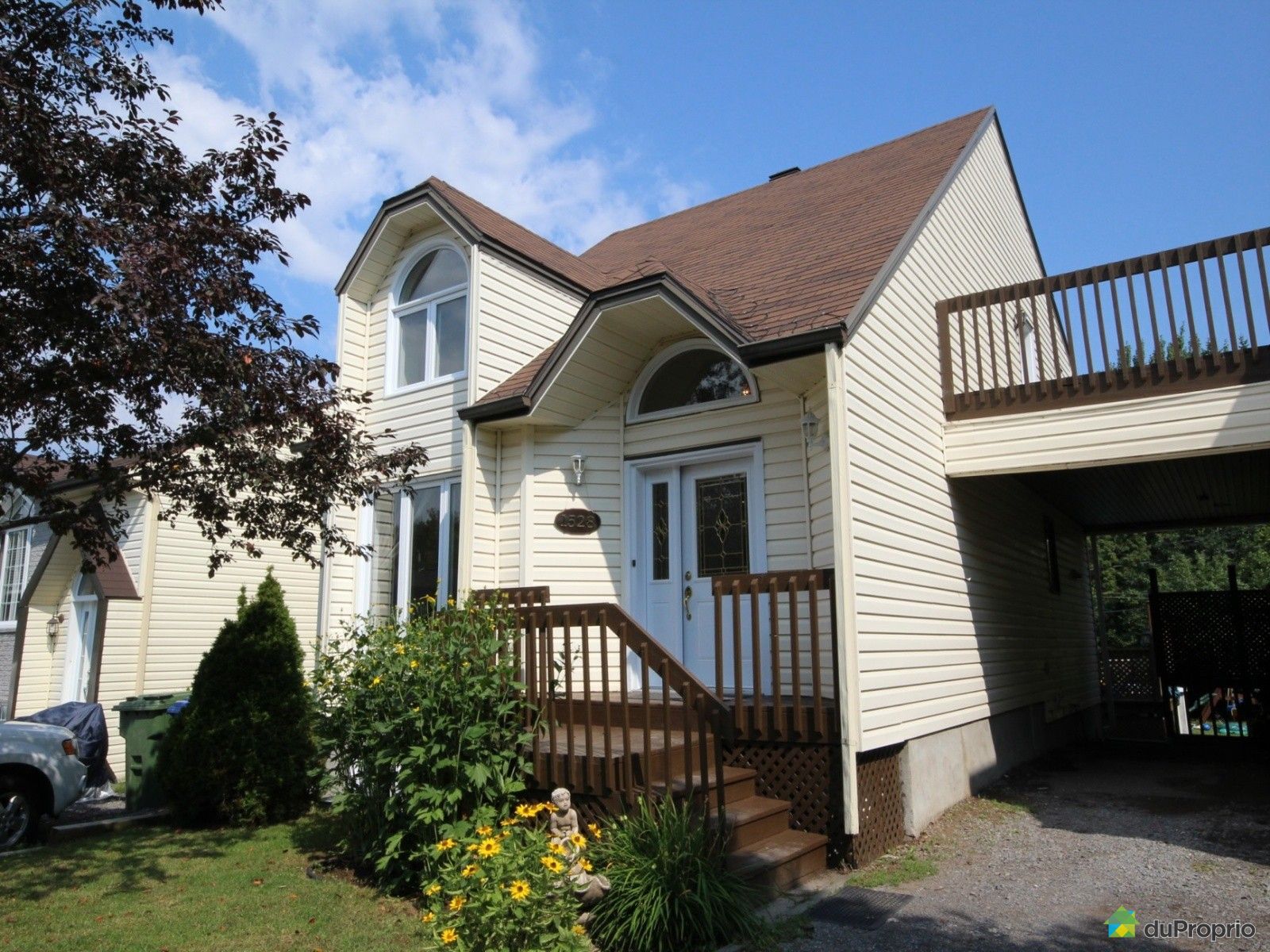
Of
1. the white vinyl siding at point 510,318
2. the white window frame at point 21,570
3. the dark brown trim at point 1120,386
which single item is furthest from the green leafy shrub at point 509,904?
the white window frame at point 21,570

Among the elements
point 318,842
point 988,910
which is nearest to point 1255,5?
point 988,910

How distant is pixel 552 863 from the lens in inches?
169

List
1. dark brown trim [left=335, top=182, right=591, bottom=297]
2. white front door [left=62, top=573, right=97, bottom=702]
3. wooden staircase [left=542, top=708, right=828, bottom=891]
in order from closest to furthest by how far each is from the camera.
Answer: wooden staircase [left=542, top=708, right=828, bottom=891]
dark brown trim [left=335, top=182, right=591, bottom=297]
white front door [left=62, top=573, right=97, bottom=702]

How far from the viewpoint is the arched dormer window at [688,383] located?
8.51 meters

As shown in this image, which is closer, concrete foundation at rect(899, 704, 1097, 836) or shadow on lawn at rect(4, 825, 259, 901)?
shadow on lawn at rect(4, 825, 259, 901)

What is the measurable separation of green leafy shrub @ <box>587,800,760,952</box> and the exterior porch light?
3192mm

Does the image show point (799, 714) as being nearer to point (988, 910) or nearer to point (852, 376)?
point (988, 910)

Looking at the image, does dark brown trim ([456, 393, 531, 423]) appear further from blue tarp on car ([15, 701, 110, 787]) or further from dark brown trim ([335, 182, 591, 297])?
blue tarp on car ([15, 701, 110, 787])

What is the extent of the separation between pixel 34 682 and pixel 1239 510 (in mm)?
20013

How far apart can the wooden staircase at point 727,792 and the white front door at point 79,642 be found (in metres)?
12.2

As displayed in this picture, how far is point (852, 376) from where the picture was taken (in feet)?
22.5

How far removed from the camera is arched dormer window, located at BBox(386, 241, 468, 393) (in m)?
9.91

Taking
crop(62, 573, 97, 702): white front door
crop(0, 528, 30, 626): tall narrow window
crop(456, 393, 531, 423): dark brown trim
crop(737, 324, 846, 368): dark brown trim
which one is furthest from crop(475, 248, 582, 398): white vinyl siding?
crop(0, 528, 30, 626): tall narrow window

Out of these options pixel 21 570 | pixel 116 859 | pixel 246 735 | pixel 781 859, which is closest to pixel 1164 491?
pixel 781 859
